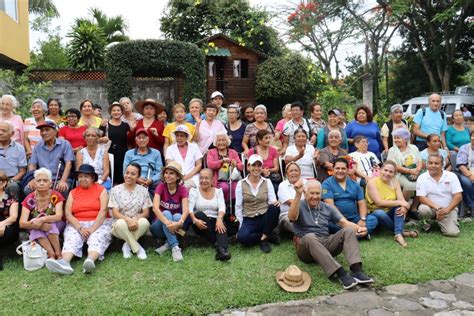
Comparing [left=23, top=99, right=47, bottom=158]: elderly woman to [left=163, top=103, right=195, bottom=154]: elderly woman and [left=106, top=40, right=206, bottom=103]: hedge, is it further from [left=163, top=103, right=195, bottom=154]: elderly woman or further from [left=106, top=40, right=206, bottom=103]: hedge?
[left=106, top=40, right=206, bottom=103]: hedge

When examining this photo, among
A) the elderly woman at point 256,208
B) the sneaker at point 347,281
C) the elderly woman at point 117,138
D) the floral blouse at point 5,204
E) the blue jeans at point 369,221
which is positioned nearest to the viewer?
the sneaker at point 347,281

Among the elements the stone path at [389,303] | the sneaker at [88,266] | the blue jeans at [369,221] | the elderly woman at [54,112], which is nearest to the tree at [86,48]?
the elderly woman at [54,112]

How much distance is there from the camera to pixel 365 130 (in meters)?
6.83

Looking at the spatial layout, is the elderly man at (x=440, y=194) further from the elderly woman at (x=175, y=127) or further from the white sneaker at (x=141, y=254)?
the white sneaker at (x=141, y=254)

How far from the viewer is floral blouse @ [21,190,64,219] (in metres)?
4.92

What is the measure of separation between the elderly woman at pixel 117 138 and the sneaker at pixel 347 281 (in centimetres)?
365

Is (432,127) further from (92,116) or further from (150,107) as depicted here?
(92,116)

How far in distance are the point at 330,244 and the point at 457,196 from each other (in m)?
2.46

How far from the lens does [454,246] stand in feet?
17.7

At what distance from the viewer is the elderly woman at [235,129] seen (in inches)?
260

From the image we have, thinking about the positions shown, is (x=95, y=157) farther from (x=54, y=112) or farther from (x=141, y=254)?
(x=141, y=254)

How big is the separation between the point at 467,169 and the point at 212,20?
16.2 m

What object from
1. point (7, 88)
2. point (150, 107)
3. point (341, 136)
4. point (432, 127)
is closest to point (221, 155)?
point (150, 107)

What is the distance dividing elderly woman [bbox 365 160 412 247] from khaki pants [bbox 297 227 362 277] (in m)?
1.33
